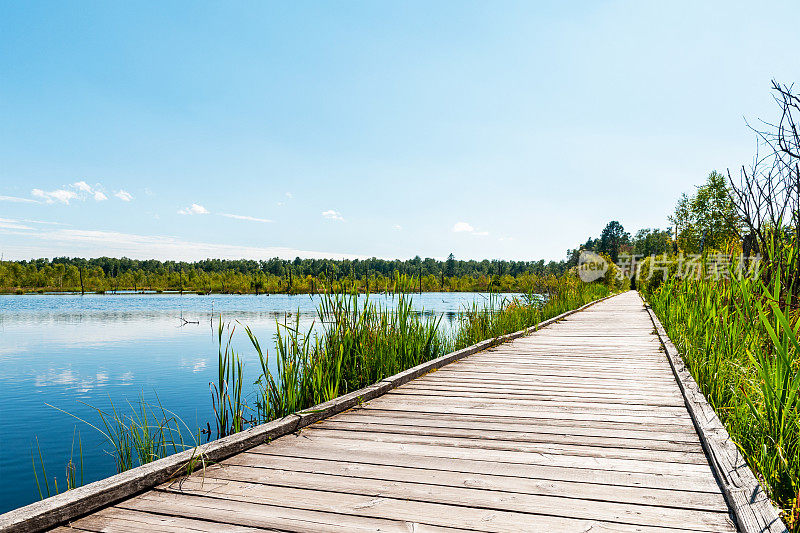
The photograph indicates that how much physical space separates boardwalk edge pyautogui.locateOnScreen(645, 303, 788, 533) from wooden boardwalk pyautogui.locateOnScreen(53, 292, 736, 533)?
0.05 m

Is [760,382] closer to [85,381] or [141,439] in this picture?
[141,439]

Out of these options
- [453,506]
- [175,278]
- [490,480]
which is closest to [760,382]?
[490,480]

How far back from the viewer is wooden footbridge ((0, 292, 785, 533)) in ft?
5.31

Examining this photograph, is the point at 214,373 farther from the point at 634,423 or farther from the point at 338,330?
the point at 634,423

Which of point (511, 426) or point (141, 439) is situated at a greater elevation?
point (511, 426)

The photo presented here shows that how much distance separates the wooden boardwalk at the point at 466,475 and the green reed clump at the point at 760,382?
0.72ft

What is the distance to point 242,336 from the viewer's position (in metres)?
16.4

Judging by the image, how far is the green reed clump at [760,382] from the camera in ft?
5.96

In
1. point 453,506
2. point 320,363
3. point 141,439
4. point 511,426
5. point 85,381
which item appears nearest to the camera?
point 453,506

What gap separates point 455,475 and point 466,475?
0.05 meters

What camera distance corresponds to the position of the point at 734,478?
6.08 feet

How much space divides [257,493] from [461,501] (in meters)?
0.79

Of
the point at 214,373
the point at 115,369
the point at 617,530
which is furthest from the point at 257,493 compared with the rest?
the point at 115,369

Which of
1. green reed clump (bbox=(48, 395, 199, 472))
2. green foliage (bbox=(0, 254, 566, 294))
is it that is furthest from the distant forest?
green reed clump (bbox=(48, 395, 199, 472))
